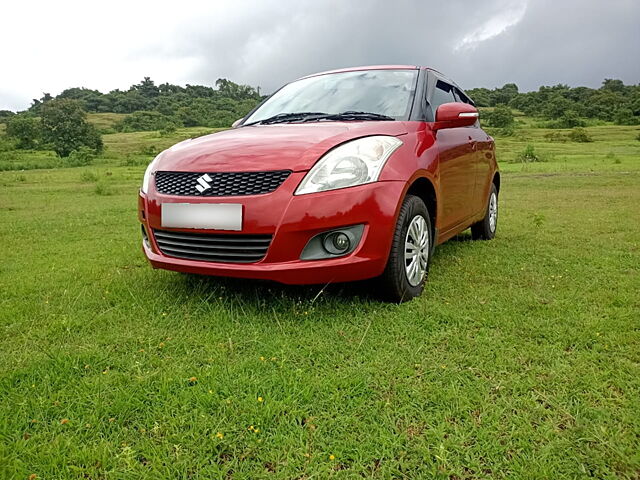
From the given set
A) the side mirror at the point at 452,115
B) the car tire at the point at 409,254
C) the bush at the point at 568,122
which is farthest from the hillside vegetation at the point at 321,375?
the bush at the point at 568,122

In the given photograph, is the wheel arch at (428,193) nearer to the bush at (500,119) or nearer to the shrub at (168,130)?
the shrub at (168,130)

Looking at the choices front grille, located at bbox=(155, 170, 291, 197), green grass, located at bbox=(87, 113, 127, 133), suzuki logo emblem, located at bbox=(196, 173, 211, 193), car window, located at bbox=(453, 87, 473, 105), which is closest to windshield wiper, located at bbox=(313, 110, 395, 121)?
front grille, located at bbox=(155, 170, 291, 197)

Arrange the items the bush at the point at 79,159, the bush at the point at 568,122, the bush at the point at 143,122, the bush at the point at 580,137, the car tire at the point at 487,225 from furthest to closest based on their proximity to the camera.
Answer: the bush at the point at 143,122 → the bush at the point at 568,122 → the bush at the point at 580,137 → the bush at the point at 79,159 → the car tire at the point at 487,225

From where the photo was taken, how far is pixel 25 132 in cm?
4981

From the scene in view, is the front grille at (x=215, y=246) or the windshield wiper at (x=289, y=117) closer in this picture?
the front grille at (x=215, y=246)

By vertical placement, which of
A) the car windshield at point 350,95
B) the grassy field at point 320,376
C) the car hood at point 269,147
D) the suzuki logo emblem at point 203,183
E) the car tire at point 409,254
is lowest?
the grassy field at point 320,376

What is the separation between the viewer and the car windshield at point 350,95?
12.1 ft

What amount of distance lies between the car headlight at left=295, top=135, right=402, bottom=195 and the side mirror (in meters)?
0.79

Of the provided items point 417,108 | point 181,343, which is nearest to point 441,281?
point 417,108

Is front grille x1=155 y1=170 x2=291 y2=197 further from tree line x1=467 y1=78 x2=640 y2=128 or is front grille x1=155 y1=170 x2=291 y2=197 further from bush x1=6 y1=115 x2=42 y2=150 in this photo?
A: tree line x1=467 y1=78 x2=640 y2=128

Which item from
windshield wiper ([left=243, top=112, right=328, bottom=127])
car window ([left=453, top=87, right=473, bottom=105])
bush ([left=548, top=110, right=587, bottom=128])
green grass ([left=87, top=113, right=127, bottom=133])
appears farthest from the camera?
green grass ([left=87, top=113, right=127, bottom=133])

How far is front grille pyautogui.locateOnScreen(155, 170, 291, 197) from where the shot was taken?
9.13 ft

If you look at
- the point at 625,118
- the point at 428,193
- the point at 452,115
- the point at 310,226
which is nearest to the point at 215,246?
the point at 310,226

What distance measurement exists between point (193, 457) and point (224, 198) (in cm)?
144
